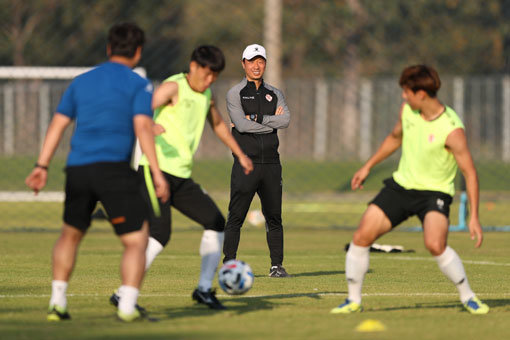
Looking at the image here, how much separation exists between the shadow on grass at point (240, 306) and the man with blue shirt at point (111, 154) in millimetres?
728

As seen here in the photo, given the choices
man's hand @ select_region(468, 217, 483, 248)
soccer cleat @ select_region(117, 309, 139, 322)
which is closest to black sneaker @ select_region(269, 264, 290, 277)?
man's hand @ select_region(468, 217, 483, 248)

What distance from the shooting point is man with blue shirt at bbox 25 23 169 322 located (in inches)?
299

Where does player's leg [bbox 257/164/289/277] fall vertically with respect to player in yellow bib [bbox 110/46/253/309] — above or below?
below

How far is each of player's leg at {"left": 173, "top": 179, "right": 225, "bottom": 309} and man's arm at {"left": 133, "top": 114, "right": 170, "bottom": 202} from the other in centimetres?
92

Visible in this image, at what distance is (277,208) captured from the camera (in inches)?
462

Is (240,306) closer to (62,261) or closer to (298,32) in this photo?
(62,261)

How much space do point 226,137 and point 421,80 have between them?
165 centimetres

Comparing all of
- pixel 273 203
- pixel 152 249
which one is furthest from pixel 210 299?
pixel 273 203

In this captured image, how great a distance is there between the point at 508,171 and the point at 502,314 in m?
21.4

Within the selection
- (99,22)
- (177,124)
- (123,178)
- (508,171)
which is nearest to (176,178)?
(177,124)

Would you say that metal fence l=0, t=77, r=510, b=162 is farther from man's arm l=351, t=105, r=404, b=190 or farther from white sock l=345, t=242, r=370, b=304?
white sock l=345, t=242, r=370, b=304

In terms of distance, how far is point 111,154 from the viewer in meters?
7.63

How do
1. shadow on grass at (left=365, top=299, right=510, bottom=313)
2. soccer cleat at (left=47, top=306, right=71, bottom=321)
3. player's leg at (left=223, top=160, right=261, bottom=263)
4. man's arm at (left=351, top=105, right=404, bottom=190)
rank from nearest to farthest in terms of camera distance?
1. soccer cleat at (left=47, top=306, right=71, bottom=321)
2. man's arm at (left=351, top=105, right=404, bottom=190)
3. shadow on grass at (left=365, top=299, right=510, bottom=313)
4. player's leg at (left=223, top=160, right=261, bottom=263)

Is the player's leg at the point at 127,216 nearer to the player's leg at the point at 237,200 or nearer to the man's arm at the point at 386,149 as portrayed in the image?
the man's arm at the point at 386,149
